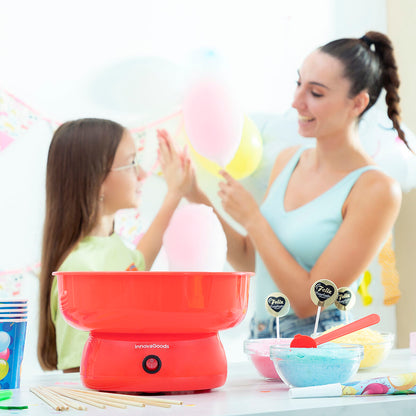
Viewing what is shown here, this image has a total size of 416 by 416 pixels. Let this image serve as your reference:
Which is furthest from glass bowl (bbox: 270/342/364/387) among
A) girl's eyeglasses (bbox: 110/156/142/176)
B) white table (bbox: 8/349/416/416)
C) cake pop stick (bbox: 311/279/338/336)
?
girl's eyeglasses (bbox: 110/156/142/176)

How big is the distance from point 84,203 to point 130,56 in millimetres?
630

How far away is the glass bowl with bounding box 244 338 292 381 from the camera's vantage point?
3.04ft

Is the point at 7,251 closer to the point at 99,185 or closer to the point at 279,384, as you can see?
the point at 99,185

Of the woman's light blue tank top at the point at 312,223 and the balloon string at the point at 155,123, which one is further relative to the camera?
the balloon string at the point at 155,123

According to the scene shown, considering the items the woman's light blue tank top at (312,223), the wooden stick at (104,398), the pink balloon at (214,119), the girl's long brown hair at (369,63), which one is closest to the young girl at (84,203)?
the pink balloon at (214,119)

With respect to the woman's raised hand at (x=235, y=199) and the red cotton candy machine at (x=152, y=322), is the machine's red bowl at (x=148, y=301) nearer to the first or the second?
the red cotton candy machine at (x=152, y=322)

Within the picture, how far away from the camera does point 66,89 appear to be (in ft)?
7.31

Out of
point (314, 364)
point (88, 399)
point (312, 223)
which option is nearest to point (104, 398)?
point (88, 399)

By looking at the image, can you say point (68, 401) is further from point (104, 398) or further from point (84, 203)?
point (84, 203)

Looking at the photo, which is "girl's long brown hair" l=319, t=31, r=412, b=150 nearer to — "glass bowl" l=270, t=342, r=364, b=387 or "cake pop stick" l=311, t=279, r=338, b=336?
"cake pop stick" l=311, t=279, r=338, b=336

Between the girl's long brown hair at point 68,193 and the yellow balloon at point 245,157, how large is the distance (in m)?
0.37

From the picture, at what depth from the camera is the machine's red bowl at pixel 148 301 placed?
30.3 inches

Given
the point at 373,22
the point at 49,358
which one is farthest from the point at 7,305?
the point at 373,22

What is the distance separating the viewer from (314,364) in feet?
2.56
